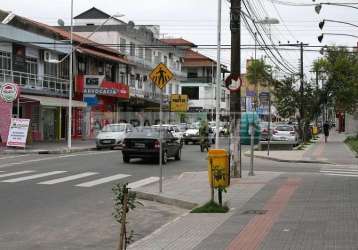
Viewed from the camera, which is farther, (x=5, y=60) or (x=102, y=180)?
(x=5, y=60)

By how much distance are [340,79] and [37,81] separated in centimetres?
2387

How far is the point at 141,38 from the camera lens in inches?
2778

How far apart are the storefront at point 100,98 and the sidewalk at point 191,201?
31.3 meters

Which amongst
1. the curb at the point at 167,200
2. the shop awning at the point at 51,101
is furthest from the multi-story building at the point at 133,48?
the curb at the point at 167,200

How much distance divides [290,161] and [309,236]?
1991cm

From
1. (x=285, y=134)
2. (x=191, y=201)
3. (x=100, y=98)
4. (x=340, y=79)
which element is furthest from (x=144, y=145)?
(x=100, y=98)

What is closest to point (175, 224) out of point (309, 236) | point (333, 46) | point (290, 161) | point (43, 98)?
point (309, 236)

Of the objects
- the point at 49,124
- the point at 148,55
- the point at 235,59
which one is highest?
the point at 148,55

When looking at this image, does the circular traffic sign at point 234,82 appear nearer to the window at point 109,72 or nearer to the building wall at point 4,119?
the building wall at point 4,119

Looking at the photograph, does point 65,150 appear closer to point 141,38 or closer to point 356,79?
point 356,79

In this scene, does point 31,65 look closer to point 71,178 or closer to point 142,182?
point 71,178

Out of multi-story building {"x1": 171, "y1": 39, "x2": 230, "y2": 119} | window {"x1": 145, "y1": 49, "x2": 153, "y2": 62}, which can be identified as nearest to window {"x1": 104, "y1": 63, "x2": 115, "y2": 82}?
window {"x1": 145, "y1": 49, "x2": 153, "y2": 62}

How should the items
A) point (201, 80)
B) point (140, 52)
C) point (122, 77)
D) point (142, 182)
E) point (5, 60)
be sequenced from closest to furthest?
point (142, 182), point (5, 60), point (122, 77), point (140, 52), point (201, 80)

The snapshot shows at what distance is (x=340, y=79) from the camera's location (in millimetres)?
53062
